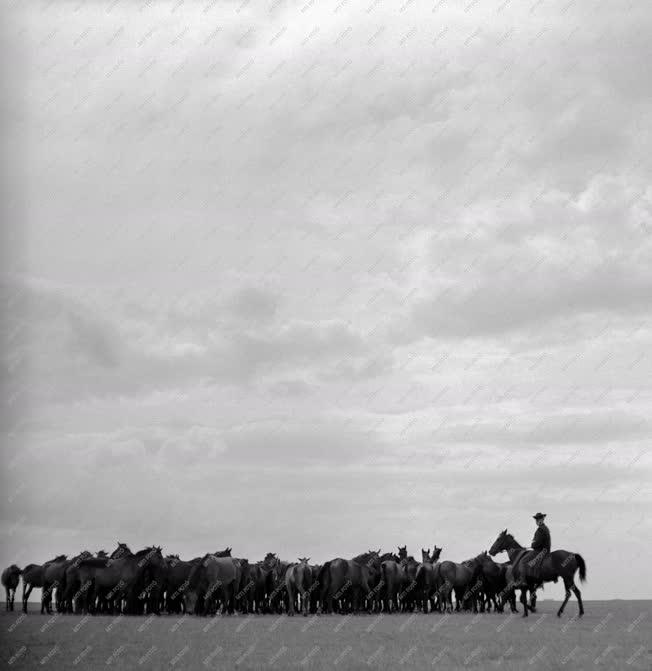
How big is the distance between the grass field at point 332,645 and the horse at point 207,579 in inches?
215

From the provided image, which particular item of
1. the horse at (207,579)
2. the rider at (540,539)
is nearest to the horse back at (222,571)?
the horse at (207,579)

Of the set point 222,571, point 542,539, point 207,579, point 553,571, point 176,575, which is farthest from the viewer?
point 176,575

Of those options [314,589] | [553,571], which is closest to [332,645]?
[553,571]

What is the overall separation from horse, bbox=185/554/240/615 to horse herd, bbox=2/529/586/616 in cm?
4

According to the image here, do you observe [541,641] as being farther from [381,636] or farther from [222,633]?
[222,633]

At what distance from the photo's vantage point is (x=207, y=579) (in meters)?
32.7

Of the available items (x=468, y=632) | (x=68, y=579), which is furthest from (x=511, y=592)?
(x=68, y=579)

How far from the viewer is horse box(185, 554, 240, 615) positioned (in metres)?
32.3

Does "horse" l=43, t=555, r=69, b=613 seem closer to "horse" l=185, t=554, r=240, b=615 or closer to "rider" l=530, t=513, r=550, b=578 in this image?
"horse" l=185, t=554, r=240, b=615

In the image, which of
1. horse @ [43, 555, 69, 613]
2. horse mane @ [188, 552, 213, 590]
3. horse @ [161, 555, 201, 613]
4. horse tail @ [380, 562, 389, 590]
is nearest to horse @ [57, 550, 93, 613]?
horse @ [43, 555, 69, 613]

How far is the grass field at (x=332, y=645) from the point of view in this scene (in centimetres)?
1532

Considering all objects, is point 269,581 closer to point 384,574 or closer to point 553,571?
point 384,574

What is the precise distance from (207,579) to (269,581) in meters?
6.61

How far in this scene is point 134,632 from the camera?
73.6 feet
